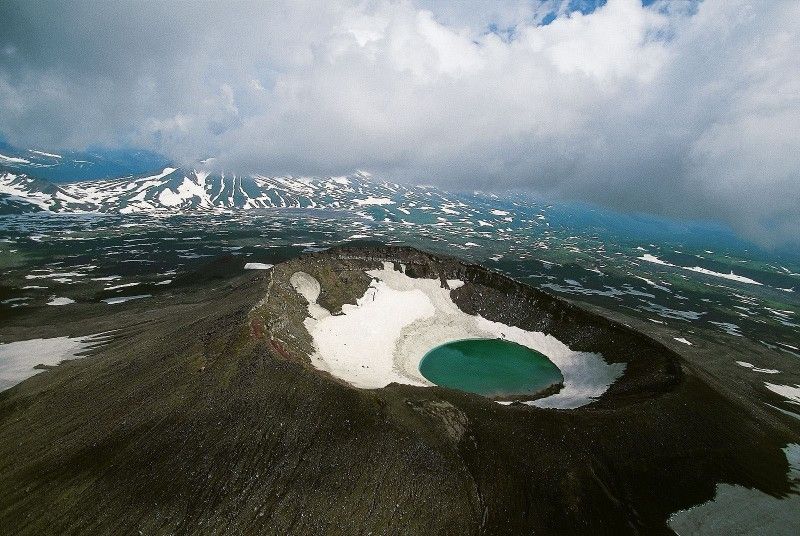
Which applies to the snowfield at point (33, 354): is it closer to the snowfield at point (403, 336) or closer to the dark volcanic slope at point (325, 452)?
the dark volcanic slope at point (325, 452)

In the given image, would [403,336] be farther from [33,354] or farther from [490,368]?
[33,354]

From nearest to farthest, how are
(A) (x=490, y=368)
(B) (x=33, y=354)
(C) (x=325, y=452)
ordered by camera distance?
(C) (x=325, y=452)
(B) (x=33, y=354)
(A) (x=490, y=368)

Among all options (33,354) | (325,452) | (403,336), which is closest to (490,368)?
(403,336)

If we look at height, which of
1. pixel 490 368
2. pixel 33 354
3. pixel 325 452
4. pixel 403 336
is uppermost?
pixel 325 452

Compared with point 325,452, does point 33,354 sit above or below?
below

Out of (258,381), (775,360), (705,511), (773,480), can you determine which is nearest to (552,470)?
(705,511)

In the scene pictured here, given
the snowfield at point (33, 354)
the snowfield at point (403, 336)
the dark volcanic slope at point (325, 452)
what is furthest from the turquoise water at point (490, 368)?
the snowfield at point (33, 354)

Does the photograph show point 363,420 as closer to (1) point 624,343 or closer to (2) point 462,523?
(2) point 462,523
